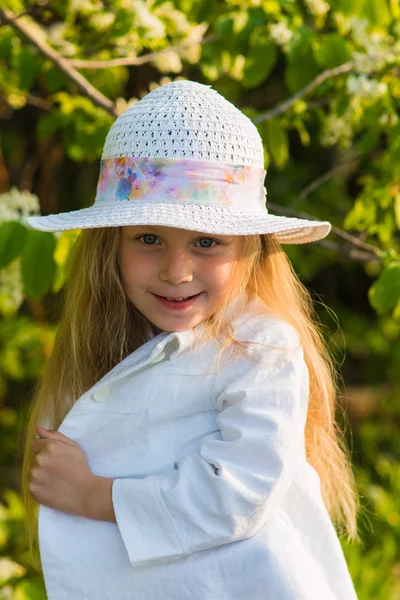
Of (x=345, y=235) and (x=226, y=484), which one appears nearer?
(x=226, y=484)

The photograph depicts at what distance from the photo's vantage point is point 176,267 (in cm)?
163

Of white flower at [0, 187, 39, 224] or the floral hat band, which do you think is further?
white flower at [0, 187, 39, 224]

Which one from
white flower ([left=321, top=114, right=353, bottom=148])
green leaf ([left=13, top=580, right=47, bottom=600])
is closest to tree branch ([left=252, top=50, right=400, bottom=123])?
white flower ([left=321, top=114, right=353, bottom=148])

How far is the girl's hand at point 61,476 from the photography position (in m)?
1.65

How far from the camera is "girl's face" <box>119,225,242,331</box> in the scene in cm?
164

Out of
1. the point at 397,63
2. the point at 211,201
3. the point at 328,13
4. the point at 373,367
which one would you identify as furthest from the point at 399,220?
the point at 373,367

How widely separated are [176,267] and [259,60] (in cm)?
104

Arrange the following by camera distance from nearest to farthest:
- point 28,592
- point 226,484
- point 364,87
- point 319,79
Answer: point 226,484 < point 319,79 < point 364,87 < point 28,592

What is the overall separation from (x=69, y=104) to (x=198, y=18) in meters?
0.55

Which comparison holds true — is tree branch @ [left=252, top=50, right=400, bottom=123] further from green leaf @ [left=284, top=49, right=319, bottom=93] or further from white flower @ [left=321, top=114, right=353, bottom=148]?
white flower @ [left=321, top=114, right=353, bottom=148]

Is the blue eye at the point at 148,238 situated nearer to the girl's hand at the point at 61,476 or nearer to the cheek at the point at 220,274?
the cheek at the point at 220,274

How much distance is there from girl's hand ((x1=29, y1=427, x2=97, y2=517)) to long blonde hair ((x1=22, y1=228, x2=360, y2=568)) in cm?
17

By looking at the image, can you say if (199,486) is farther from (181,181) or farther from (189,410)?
(181,181)

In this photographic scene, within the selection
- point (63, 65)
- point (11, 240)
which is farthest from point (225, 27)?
point (11, 240)
